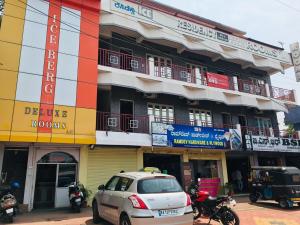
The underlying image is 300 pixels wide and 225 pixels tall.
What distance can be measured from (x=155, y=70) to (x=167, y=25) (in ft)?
9.41

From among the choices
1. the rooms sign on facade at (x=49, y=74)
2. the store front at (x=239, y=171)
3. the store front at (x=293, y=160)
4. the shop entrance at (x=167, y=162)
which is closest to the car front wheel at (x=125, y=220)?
the rooms sign on facade at (x=49, y=74)

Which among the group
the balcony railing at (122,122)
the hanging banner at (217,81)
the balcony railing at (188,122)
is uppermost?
the hanging banner at (217,81)

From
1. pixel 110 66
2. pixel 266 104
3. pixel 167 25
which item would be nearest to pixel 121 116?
pixel 110 66

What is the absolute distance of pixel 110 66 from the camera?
1474 centimetres

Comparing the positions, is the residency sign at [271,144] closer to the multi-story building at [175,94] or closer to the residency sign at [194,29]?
the multi-story building at [175,94]

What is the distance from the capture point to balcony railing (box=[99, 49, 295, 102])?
15.1 meters

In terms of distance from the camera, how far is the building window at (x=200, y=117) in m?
17.3

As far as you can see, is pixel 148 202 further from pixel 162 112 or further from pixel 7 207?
pixel 162 112

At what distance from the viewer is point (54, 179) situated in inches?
480

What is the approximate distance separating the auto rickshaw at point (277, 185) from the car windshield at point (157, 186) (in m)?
7.61

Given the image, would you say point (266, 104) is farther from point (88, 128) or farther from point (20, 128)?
point (20, 128)

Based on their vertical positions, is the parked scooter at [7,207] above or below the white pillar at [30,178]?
below

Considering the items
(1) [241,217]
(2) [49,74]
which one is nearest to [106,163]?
(2) [49,74]

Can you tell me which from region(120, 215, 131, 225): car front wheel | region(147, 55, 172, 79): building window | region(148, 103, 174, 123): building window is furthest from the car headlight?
region(147, 55, 172, 79): building window
